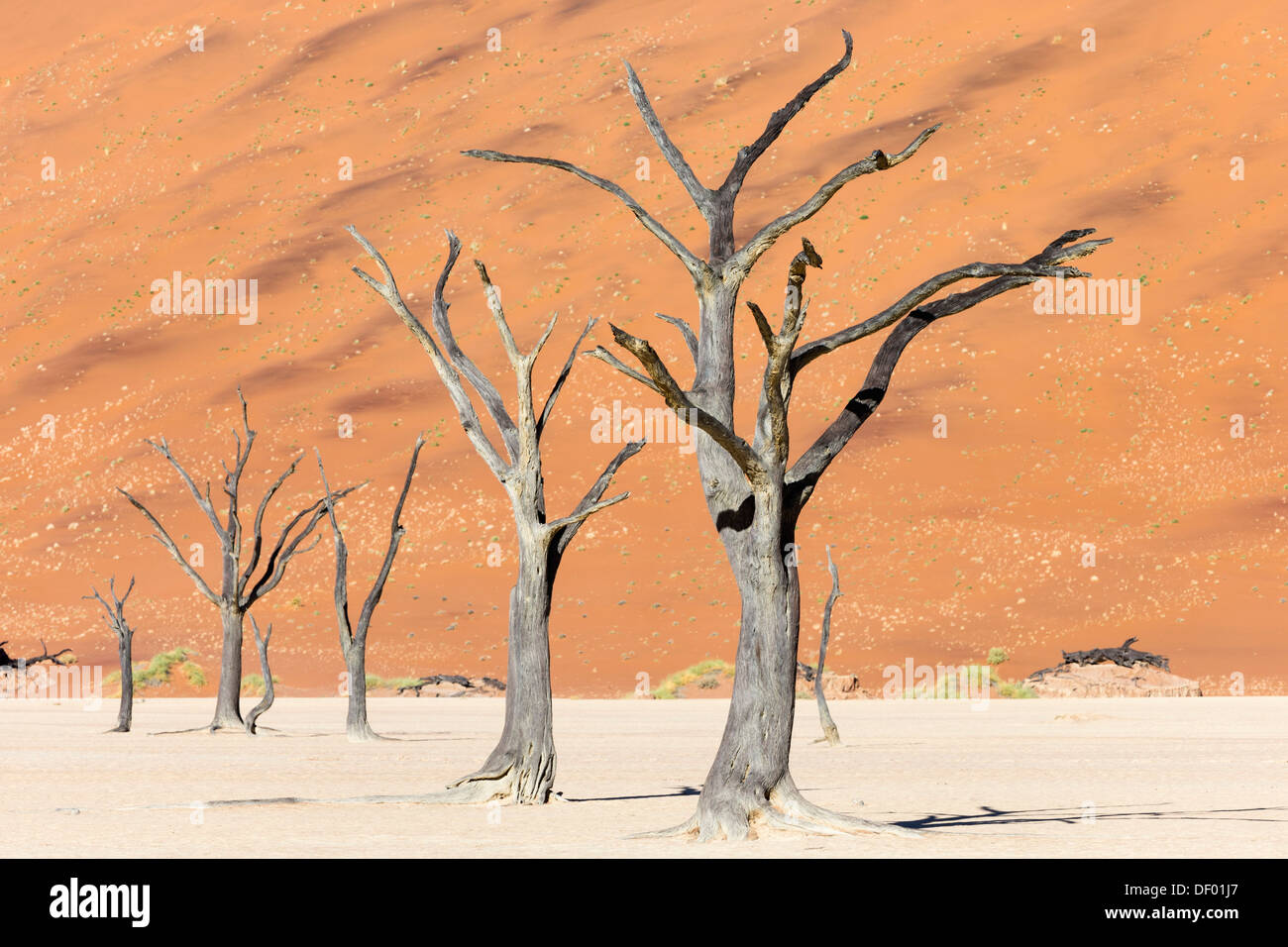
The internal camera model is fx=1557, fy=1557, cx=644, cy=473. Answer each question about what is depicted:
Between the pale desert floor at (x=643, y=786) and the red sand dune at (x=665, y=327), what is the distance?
1976 cm

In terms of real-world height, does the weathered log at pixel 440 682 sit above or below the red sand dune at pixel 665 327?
Answer: below

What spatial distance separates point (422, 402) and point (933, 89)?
30607 millimetres

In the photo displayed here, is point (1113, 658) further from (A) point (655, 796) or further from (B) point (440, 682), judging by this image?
(A) point (655, 796)

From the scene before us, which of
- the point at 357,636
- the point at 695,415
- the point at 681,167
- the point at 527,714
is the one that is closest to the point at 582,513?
the point at 527,714

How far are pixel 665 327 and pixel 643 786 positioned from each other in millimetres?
53883

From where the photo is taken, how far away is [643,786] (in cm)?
1766

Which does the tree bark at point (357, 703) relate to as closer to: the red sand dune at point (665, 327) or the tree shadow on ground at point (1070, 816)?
the tree shadow on ground at point (1070, 816)

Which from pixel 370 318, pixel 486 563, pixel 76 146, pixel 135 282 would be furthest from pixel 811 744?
pixel 76 146

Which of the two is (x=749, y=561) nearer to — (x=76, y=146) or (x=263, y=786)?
(x=263, y=786)

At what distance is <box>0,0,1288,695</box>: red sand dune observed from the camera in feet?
176

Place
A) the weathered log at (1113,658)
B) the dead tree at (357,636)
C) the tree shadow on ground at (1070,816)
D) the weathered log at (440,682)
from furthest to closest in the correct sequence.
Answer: the weathered log at (440,682)
the weathered log at (1113,658)
the dead tree at (357,636)
the tree shadow on ground at (1070,816)

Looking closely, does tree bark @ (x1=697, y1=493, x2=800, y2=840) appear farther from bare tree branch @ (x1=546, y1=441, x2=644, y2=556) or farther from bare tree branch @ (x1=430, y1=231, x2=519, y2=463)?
bare tree branch @ (x1=430, y1=231, x2=519, y2=463)

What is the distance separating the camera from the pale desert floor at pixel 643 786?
37.4 ft

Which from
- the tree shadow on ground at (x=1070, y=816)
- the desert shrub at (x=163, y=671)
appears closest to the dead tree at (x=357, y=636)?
the tree shadow on ground at (x=1070, y=816)
